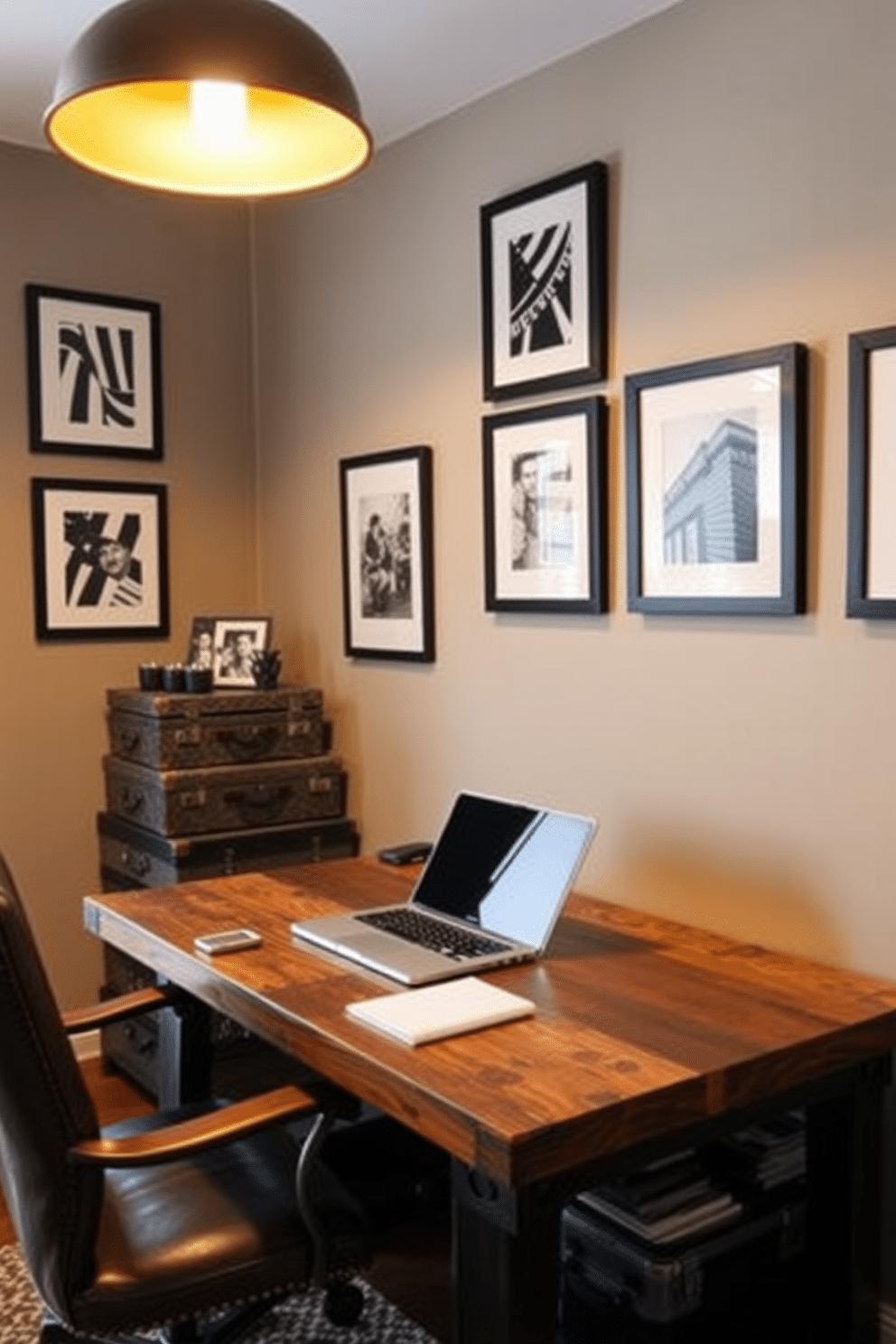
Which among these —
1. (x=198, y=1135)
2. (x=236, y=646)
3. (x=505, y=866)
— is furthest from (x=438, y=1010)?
(x=236, y=646)

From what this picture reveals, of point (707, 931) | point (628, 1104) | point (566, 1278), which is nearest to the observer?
point (628, 1104)

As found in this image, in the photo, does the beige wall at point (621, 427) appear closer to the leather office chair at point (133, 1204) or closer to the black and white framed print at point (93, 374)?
the black and white framed print at point (93, 374)

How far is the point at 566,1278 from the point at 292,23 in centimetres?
199

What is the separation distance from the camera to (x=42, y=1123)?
154cm

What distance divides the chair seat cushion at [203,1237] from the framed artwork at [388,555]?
1.44 metres

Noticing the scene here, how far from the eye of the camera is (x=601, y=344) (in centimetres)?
246

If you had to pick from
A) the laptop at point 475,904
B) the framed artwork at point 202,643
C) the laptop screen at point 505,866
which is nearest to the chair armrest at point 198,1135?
the laptop at point 475,904

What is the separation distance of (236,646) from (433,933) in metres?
1.44

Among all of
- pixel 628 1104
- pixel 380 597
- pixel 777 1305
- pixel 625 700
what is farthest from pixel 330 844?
pixel 628 1104

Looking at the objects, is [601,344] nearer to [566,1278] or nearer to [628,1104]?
[628,1104]

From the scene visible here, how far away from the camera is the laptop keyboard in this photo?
2.01 meters

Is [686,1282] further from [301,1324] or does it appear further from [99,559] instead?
[99,559]

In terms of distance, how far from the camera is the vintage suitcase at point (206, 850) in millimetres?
2957

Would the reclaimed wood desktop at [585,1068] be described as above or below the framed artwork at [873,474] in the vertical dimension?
below
